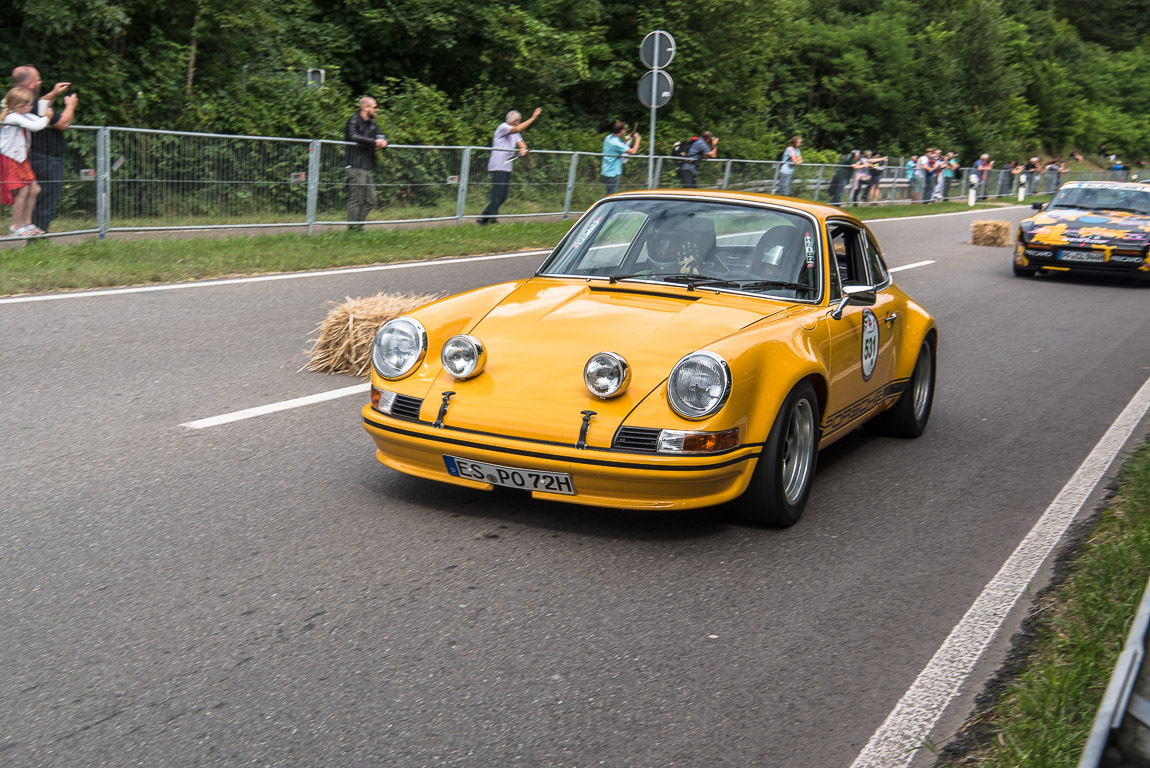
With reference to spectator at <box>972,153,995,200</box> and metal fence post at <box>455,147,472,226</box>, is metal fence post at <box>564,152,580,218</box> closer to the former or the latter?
metal fence post at <box>455,147,472,226</box>

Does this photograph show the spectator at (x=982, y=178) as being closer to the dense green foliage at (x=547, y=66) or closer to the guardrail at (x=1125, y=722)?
the dense green foliage at (x=547, y=66)

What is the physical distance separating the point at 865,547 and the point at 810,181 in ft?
93.3

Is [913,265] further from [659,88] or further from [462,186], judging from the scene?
[462,186]

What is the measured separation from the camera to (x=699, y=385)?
4824mm

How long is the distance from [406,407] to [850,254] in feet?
9.24

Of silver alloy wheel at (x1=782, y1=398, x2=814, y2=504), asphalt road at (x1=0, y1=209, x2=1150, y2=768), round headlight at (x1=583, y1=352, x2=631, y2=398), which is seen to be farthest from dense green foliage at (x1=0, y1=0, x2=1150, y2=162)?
silver alloy wheel at (x1=782, y1=398, x2=814, y2=504)

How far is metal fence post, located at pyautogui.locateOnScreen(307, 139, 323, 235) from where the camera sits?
1581cm

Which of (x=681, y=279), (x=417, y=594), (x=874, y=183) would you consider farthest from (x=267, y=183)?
(x=874, y=183)

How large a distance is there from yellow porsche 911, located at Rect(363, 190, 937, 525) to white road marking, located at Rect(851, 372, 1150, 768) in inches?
37.7

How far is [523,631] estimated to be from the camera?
3979mm

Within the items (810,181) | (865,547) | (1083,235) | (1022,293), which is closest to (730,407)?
(865,547)

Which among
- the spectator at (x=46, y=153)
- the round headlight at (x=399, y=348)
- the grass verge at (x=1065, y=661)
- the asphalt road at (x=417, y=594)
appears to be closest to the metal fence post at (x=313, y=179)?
the spectator at (x=46, y=153)

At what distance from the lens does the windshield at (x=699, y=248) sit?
19.4ft

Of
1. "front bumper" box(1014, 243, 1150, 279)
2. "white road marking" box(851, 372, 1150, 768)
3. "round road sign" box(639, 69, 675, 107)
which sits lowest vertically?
"white road marking" box(851, 372, 1150, 768)
